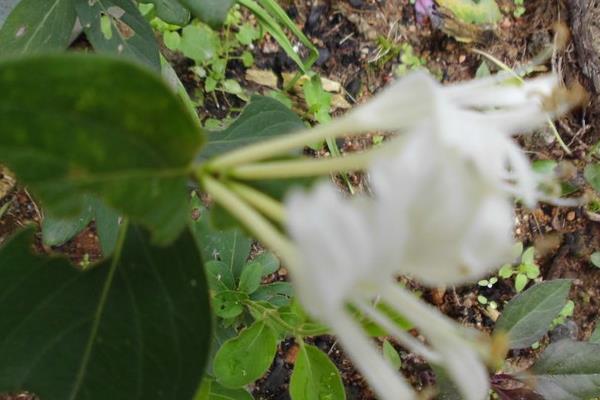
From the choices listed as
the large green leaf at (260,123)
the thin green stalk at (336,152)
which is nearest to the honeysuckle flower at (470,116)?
the large green leaf at (260,123)

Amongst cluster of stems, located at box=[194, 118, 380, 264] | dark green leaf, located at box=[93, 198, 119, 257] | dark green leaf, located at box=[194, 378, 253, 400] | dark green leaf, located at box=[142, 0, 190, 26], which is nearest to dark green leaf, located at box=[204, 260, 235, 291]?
dark green leaf, located at box=[194, 378, 253, 400]

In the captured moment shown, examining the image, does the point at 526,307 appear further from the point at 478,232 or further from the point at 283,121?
the point at 478,232

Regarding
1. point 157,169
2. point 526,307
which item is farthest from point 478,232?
point 526,307

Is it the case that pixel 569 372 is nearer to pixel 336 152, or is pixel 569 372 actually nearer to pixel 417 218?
pixel 336 152

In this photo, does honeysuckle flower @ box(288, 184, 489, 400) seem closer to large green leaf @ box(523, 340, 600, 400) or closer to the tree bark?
large green leaf @ box(523, 340, 600, 400)

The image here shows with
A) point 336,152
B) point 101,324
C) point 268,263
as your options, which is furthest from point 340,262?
point 336,152

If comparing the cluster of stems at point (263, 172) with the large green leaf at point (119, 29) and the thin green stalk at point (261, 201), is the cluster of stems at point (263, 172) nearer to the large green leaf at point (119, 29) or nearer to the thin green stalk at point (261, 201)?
the thin green stalk at point (261, 201)
